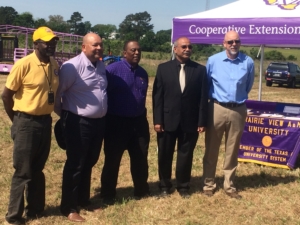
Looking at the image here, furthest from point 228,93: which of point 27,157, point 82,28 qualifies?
point 82,28

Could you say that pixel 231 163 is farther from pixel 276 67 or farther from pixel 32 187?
pixel 276 67

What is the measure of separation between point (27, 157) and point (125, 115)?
1177mm

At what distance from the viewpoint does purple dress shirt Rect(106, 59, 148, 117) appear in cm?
463

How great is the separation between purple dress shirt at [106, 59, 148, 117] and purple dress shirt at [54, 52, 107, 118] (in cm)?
32

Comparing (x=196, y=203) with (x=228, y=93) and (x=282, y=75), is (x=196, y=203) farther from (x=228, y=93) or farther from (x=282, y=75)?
(x=282, y=75)

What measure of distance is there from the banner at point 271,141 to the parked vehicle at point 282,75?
1797cm

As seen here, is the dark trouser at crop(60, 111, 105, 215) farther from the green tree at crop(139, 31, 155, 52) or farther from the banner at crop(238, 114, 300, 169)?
the green tree at crop(139, 31, 155, 52)

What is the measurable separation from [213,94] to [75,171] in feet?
6.03

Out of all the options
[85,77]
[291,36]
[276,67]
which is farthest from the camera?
[276,67]

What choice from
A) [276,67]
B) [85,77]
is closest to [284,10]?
[85,77]

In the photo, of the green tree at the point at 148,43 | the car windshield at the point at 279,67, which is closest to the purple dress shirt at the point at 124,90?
the car windshield at the point at 279,67

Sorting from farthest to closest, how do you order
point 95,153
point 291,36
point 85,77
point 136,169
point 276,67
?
point 276,67 → point 291,36 → point 136,169 → point 95,153 → point 85,77

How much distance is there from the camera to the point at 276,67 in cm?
2433

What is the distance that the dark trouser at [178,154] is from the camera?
5.02m
